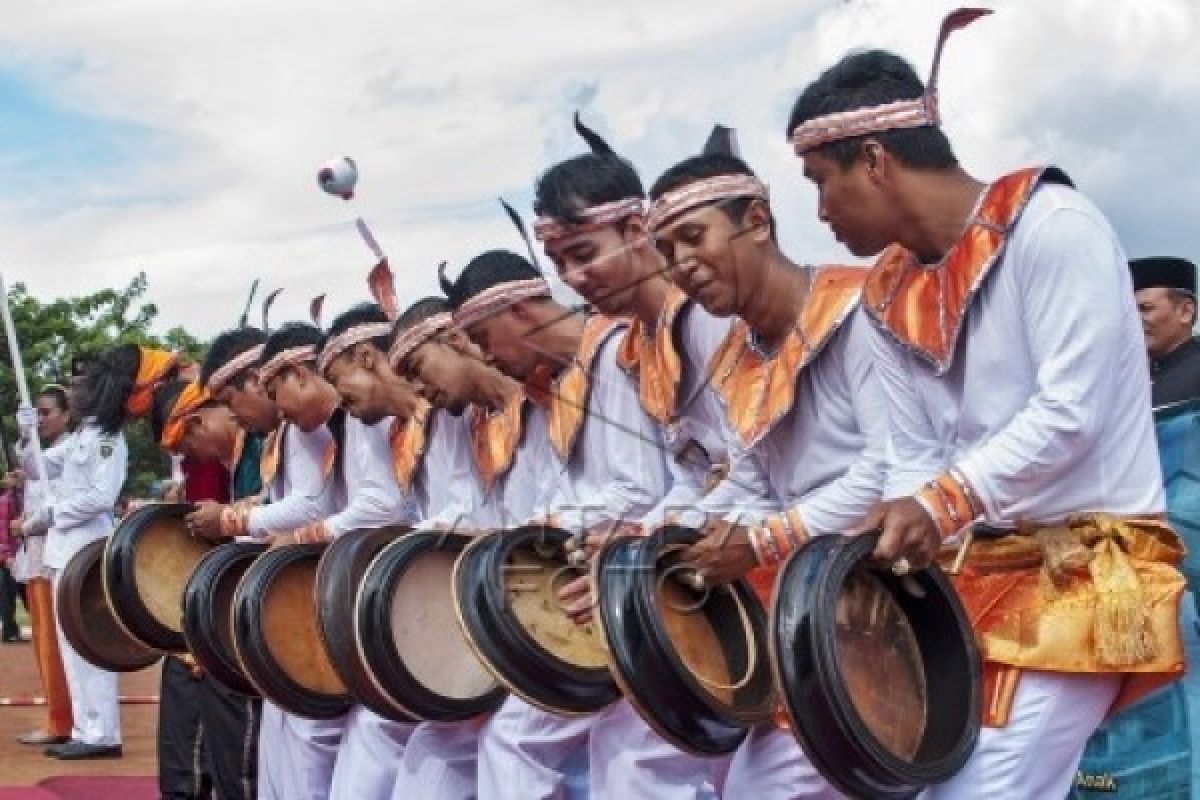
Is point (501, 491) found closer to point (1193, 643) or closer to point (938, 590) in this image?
point (1193, 643)

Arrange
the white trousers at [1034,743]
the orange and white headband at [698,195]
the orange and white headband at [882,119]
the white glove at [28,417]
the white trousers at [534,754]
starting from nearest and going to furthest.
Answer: the white trousers at [1034,743] → the orange and white headband at [882,119] → the orange and white headband at [698,195] → the white trousers at [534,754] → the white glove at [28,417]

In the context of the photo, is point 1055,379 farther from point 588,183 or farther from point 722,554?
point 588,183

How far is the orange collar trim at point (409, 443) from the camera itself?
5.97 metres

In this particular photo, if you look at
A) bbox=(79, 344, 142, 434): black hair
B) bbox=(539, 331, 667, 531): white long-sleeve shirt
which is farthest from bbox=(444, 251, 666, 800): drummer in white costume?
bbox=(79, 344, 142, 434): black hair

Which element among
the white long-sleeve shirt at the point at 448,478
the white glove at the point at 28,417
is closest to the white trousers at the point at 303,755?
the white long-sleeve shirt at the point at 448,478

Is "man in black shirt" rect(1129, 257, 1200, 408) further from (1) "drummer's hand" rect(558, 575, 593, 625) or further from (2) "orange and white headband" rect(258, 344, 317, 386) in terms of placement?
(2) "orange and white headband" rect(258, 344, 317, 386)

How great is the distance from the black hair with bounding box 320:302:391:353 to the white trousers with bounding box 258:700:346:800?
43.2 inches

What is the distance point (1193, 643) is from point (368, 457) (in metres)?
2.56

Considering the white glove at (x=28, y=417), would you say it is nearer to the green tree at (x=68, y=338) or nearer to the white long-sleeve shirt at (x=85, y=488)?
the white long-sleeve shirt at (x=85, y=488)

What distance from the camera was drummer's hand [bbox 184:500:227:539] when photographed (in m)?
6.86

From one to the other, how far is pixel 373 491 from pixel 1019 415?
131 inches

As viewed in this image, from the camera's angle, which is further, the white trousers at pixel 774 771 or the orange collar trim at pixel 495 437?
the orange collar trim at pixel 495 437

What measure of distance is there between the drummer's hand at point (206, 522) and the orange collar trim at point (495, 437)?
1519mm

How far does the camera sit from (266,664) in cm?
571
